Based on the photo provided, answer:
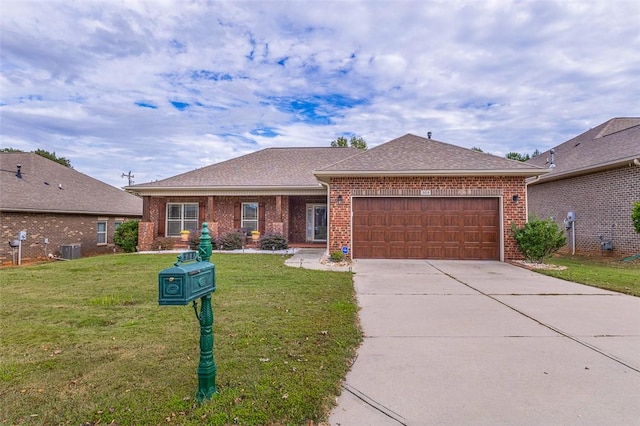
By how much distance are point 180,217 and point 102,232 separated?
576cm

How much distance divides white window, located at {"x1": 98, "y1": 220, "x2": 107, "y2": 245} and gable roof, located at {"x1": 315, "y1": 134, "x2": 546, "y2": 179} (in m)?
14.0

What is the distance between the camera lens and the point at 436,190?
11422 mm

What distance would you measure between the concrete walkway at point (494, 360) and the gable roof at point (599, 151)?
6.94 metres

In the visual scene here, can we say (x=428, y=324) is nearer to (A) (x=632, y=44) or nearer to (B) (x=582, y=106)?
(A) (x=632, y=44)

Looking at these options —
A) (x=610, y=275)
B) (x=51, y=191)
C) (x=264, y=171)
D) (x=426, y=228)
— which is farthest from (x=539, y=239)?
(x=51, y=191)

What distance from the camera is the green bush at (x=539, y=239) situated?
9.95 meters

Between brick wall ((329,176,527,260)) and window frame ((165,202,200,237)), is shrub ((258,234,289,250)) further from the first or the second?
window frame ((165,202,200,237))

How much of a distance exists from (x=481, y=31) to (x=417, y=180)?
469cm

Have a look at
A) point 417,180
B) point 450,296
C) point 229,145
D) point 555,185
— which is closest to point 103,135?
point 229,145

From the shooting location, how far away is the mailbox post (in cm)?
235

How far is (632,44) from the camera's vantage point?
11070 mm

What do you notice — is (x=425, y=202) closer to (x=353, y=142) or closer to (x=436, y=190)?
(x=436, y=190)

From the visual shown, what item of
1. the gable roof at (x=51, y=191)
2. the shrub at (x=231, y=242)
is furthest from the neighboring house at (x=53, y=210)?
the shrub at (x=231, y=242)

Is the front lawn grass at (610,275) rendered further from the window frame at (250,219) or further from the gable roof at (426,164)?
the window frame at (250,219)
